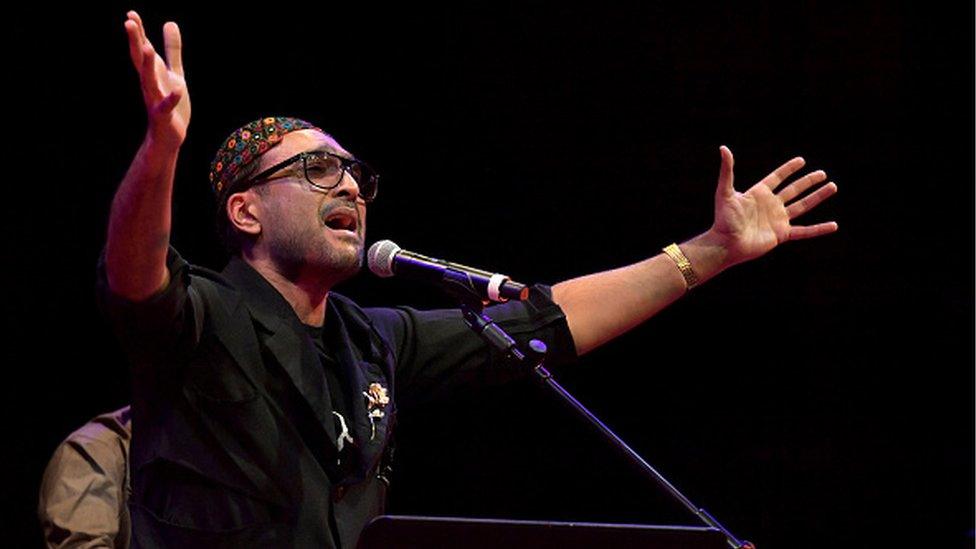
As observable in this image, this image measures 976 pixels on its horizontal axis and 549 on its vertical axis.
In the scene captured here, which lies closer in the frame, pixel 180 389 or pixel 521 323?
pixel 180 389

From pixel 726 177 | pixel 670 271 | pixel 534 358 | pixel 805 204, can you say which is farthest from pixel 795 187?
pixel 534 358

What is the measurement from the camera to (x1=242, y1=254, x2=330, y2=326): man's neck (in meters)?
2.51

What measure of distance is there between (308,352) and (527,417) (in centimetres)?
178

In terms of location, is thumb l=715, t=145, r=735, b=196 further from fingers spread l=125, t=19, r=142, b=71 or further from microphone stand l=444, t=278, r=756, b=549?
fingers spread l=125, t=19, r=142, b=71

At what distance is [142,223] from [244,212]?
716 mm

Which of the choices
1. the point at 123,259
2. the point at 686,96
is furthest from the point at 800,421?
the point at 123,259

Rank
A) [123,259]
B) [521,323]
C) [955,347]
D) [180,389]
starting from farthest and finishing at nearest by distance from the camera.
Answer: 1. [955,347]
2. [521,323]
3. [180,389]
4. [123,259]

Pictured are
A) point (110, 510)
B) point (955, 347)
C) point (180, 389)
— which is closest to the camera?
point (180, 389)

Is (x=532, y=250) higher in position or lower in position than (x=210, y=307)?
lower

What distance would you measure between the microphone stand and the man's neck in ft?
1.49

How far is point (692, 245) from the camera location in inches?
111

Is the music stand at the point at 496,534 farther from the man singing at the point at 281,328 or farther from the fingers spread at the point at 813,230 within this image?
the fingers spread at the point at 813,230

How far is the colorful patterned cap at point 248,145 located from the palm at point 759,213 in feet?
3.27

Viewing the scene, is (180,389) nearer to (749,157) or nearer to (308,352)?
(308,352)
